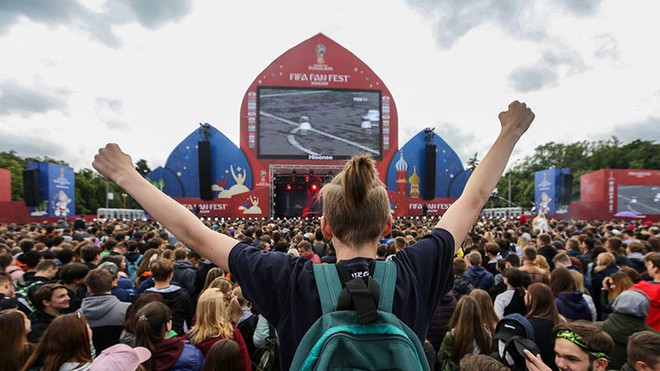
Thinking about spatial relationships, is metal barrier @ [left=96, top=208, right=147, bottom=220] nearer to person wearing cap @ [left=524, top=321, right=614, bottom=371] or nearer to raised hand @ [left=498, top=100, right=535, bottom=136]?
person wearing cap @ [left=524, top=321, right=614, bottom=371]

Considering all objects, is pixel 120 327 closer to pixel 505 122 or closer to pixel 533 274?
pixel 505 122

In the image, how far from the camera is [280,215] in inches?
1277

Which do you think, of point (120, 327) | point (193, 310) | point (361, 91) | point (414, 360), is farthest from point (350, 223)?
point (361, 91)

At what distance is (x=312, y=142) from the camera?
27609 millimetres

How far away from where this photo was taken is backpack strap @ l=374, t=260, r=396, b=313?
1.08 metres

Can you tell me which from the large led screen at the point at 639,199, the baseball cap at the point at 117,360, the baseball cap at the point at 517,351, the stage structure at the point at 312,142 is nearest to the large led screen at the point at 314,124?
the stage structure at the point at 312,142

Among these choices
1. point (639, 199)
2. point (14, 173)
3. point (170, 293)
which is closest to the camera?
point (170, 293)

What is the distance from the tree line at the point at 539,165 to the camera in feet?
157

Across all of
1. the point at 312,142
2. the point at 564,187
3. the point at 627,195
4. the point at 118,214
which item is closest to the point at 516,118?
the point at 312,142

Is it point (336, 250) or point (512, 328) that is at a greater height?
point (336, 250)

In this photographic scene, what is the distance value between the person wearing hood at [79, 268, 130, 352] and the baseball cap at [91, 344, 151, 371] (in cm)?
150

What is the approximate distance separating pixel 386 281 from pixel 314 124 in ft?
88.7

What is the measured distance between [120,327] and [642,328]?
4962 mm

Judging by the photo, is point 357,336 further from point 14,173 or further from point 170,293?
point 14,173
